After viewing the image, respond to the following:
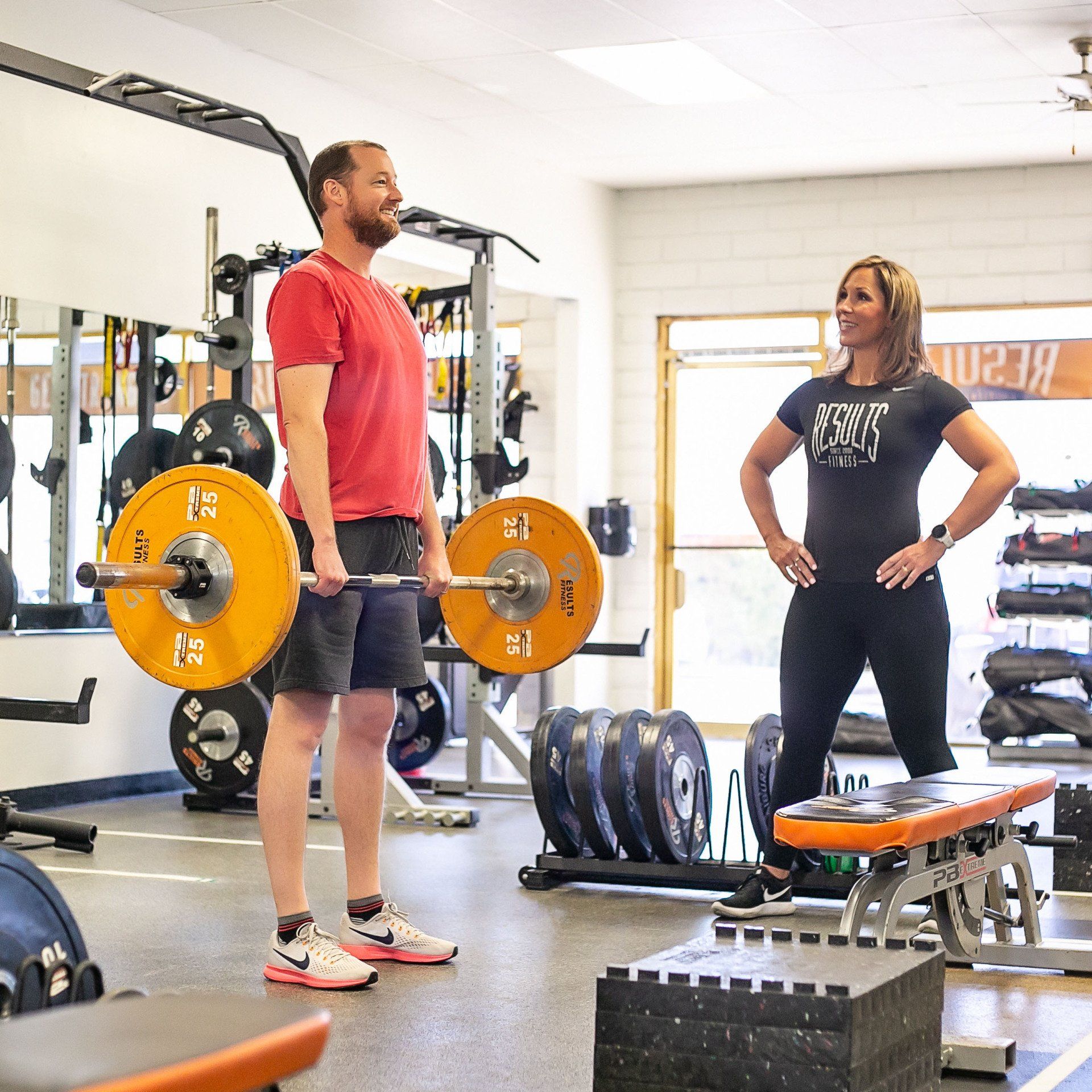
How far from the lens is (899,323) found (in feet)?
10.3

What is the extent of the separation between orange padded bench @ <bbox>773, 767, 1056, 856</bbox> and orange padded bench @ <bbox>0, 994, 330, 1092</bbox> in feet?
4.42

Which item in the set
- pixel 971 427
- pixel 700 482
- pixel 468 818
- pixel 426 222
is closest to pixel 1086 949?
pixel 971 427

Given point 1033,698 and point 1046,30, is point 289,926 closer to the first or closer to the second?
point 1046,30

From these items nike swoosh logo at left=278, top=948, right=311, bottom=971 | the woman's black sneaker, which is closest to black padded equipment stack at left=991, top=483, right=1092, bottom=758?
the woman's black sneaker

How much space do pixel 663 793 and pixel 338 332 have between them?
140cm

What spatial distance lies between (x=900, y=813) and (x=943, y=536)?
80 centimetres

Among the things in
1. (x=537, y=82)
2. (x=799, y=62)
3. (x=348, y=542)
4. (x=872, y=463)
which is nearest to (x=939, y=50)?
(x=799, y=62)

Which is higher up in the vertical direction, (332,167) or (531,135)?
(531,135)

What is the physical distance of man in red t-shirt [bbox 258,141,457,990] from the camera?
2.69 meters

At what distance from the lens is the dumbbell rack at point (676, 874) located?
11.4 ft

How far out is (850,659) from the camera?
316 cm

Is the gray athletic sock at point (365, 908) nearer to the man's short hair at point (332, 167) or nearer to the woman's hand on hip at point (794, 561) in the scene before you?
the woman's hand on hip at point (794, 561)

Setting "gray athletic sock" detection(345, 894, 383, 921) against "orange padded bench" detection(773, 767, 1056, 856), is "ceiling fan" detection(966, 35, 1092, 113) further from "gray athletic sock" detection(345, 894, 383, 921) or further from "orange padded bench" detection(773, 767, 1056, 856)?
"gray athletic sock" detection(345, 894, 383, 921)

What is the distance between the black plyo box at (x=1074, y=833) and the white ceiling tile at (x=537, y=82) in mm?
3660
